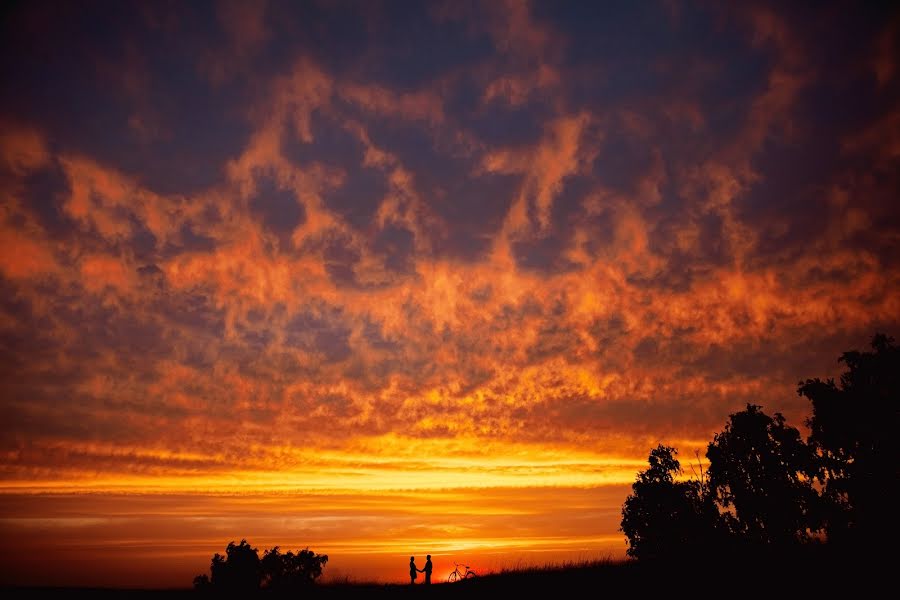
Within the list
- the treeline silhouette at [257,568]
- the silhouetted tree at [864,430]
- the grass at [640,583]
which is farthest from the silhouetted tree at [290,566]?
the silhouetted tree at [864,430]

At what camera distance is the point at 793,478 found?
5591cm

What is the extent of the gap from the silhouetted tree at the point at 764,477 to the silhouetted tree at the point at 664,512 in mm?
2885

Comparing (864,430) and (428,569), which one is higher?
(864,430)

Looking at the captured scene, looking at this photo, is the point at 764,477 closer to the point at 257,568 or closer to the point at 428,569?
the point at 428,569

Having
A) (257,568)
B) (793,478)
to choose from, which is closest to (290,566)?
(257,568)

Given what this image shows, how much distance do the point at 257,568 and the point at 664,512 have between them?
170ft

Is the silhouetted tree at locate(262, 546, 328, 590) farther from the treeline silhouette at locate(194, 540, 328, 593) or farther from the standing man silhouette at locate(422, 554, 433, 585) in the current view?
the standing man silhouette at locate(422, 554, 433, 585)

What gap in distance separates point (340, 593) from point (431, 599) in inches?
226

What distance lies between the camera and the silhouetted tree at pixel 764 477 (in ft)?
179

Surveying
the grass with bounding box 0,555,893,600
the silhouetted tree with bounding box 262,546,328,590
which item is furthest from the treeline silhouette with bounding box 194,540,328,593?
the grass with bounding box 0,555,893,600

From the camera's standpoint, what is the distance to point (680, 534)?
200ft

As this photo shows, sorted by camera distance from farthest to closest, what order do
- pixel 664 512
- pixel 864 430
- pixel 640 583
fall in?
pixel 664 512 < pixel 864 430 < pixel 640 583

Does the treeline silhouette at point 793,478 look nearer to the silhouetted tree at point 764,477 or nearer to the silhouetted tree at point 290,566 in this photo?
the silhouetted tree at point 764,477

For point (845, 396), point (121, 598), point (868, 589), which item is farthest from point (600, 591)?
point (845, 396)
